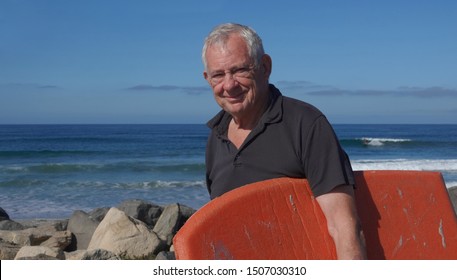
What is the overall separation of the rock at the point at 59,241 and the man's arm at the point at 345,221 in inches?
243

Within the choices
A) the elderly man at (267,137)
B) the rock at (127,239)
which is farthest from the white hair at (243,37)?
the rock at (127,239)

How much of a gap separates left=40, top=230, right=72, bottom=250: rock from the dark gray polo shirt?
5728 millimetres

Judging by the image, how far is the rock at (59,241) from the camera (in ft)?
27.1

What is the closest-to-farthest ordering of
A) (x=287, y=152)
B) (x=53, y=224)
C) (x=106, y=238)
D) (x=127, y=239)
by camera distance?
(x=287, y=152), (x=127, y=239), (x=106, y=238), (x=53, y=224)

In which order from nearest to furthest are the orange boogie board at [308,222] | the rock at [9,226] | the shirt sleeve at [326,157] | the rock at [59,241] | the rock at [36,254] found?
1. the shirt sleeve at [326,157]
2. the orange boogie board at [308,222]
3. the rock at [36,254]
4. the rock at [59,241]
5. the rock at [9,226]

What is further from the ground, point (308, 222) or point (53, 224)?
point (308, 222)

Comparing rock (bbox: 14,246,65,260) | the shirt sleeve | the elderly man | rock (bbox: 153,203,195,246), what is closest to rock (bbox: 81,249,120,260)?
rock (bbox: 14,246,65,260)

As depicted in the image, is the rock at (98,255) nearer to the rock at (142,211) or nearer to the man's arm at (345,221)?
the rock at (142,211)

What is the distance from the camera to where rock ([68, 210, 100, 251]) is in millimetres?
8812

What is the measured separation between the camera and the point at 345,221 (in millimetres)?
2672

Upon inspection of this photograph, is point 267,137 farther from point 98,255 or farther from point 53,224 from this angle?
point 53,224

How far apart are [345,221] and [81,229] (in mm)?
7119

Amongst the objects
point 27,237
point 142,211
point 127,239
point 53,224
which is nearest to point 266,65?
point 127,239

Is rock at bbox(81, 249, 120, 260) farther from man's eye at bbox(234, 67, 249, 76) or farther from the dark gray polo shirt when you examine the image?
man's eye at bbox(234, 67, 249, 76)
